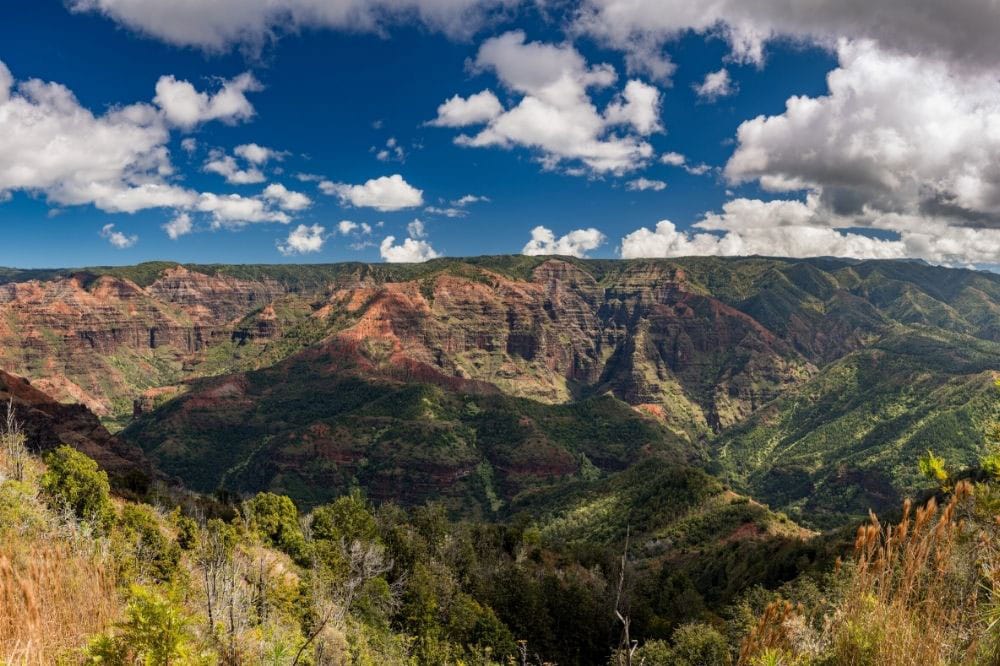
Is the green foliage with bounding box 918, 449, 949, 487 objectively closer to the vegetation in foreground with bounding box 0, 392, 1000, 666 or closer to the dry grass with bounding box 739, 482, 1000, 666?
the vegetation in foreground with bounding box 0, 392, 1000, 666

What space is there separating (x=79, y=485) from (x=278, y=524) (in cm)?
1852

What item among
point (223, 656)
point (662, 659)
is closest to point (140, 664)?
point (223, 656)

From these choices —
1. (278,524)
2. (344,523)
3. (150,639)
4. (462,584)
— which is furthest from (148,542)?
(150,639)

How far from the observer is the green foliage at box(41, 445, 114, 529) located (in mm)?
38438

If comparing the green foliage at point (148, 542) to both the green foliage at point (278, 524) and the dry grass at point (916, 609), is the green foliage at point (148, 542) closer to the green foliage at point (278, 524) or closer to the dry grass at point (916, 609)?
the green foliage at point (278, 524)

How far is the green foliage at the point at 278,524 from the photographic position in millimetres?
51625

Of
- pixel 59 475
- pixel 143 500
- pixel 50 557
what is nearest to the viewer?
pixel 50 557

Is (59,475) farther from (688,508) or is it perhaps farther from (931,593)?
(688,508)

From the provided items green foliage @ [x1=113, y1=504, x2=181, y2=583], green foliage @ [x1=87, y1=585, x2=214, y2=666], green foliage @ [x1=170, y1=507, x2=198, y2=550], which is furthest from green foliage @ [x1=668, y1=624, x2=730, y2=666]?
green foliage @ [x1=87, y1=585, x2=214, y2=666]

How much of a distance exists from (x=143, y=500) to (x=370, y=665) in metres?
46.0

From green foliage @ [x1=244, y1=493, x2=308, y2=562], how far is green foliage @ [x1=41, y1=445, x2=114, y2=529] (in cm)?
1113

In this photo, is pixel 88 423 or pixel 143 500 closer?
pixel 143 500

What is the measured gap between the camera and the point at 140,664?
24.6 ft

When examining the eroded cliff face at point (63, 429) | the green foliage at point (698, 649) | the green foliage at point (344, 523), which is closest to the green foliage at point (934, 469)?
the green foliage at point (698, 649)
